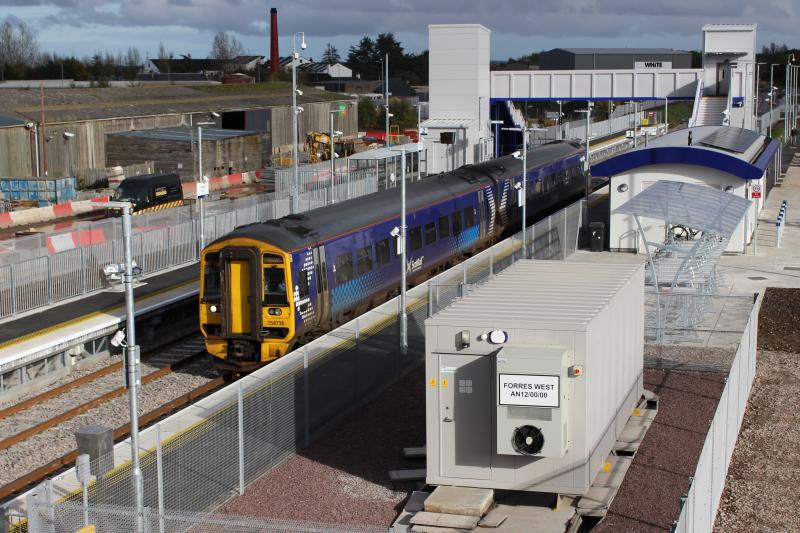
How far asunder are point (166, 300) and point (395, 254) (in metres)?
5.28

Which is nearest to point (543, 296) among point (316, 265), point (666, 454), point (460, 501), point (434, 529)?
point (666, 454)

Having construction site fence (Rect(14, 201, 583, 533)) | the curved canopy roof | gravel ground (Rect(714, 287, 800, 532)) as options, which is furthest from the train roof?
gravel ground (Rect(714, 287, 800, 532))

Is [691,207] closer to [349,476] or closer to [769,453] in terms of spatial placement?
[769,453]

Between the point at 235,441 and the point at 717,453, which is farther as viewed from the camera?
the point at 235,441

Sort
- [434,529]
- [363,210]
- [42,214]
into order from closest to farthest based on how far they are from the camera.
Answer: [434,529] → [363,210] → [42,214]

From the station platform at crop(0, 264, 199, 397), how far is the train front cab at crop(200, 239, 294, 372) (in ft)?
11.0

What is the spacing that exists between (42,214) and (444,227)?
2314cm

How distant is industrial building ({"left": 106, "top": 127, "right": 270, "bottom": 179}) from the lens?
5725 cm

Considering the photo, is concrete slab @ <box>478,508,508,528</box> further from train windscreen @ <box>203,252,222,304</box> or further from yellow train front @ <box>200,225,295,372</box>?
train windscreen @ <box>203,252,222,304</box>

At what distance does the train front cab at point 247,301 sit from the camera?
20234 millimetres

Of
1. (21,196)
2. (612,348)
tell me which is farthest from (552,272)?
(21,196)

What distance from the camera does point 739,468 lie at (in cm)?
1620

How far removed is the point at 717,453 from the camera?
14.1 metres

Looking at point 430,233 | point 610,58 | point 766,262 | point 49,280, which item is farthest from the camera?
point 610,58
